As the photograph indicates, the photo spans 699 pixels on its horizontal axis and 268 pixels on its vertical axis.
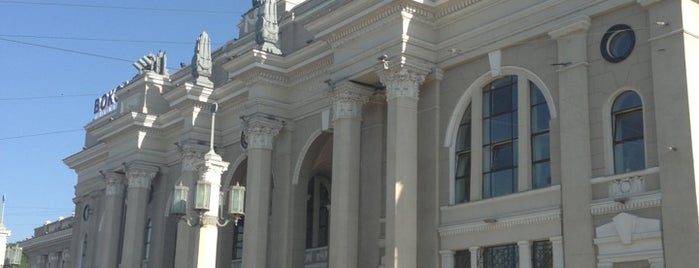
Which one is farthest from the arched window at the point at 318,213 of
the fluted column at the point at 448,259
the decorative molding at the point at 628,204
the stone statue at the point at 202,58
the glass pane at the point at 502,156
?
the decorative molding at the point at 628,204

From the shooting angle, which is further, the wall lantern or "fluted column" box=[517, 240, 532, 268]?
"fluted column" box=[517, 240, 532, 268]

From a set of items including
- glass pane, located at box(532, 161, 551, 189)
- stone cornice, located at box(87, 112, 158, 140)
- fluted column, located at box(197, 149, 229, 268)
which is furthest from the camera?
stone cornice, located at box(87, 112, 158, 140)

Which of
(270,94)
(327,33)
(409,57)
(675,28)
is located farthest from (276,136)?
(675,28)

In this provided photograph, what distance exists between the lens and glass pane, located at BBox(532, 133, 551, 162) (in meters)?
25.8

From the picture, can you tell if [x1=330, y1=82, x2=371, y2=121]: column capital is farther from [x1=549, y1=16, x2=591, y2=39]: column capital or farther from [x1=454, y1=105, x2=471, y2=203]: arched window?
[x1=549, y1=16, x2=591, y2=39]: column capital

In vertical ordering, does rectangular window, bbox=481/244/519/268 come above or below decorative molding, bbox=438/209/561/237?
below

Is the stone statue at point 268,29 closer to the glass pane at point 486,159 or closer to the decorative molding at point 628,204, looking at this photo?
the glass pane at point 486,159

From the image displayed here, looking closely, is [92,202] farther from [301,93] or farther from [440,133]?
[440,133]

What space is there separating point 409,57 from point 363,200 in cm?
523

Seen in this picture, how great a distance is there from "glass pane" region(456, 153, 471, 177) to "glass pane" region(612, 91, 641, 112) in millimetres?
5526

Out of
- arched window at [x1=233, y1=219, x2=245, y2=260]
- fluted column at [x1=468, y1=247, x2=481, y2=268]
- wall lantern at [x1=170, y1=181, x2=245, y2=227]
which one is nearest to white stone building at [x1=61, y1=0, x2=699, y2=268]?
fluted column at [x1=468, y1=247, x2=481, y2=268]

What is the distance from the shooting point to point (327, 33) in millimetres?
31500

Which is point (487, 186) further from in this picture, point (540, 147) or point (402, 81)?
point (402, 81)

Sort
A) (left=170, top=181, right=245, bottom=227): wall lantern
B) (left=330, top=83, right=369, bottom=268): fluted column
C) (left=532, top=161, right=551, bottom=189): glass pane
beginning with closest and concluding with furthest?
(left=170, top=181, right=245, bottom=227): wall lantern → (left=532, top=161, right=551, bottom=189): glass pane → (left=330, top=83, right=369, bottom=268): fluted column
